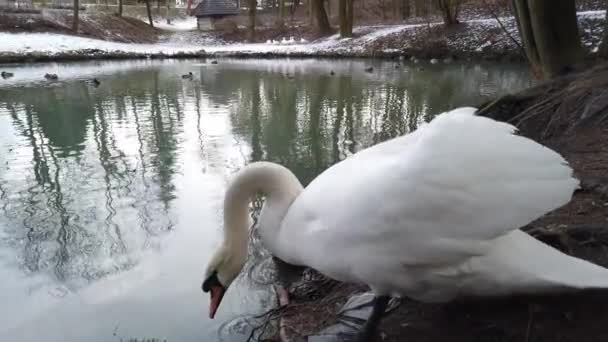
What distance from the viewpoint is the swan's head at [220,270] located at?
119 inches

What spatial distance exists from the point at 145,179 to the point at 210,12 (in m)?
47.6

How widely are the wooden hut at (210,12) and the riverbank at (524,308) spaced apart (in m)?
49.7

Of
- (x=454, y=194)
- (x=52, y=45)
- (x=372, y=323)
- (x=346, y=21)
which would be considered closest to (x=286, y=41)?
(x=346, y=21)

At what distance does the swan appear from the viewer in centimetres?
215

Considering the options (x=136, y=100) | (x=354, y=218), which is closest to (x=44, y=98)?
(x=136, y=100)

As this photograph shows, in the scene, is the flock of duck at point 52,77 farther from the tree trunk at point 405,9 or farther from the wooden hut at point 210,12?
the wooden hut at point 210,12

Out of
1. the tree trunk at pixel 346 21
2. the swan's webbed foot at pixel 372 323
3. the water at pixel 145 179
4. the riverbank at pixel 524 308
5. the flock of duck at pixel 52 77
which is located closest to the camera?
the riverbank at pixel 524 308

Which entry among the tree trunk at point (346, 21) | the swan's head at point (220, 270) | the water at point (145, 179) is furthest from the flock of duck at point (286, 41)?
the swan's head at point (220, 270)

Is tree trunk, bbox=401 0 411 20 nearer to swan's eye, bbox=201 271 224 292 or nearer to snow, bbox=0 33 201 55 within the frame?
snow, bbox=0 33 201 55

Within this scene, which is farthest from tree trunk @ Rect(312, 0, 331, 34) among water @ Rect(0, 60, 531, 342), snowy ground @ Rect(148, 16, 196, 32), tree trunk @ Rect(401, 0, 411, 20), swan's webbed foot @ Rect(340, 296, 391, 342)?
swan's webbed foot @ Rect(340, 296, 391, 342)

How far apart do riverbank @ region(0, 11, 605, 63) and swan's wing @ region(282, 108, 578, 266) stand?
73.7 ft

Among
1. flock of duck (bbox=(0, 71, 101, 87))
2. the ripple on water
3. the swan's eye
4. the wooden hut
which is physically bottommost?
the ripple on water

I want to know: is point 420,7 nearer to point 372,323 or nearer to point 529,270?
point 372,323

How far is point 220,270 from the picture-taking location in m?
3.03
